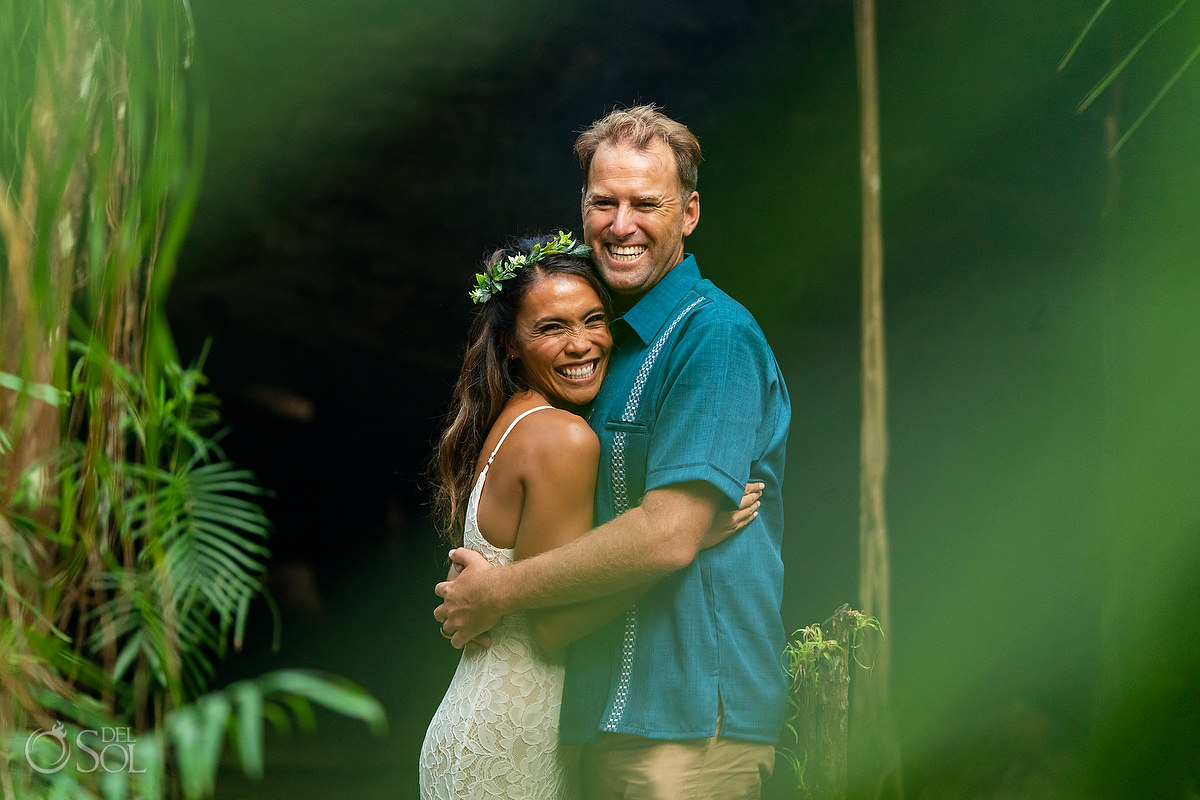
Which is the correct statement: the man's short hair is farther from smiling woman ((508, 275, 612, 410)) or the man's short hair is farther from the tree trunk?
the tree trunk

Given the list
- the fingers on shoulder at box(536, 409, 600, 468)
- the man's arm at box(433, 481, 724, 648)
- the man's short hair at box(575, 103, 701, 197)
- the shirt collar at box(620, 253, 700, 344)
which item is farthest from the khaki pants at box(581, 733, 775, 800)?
the man's short hair at box(575, 103, 701, 197)

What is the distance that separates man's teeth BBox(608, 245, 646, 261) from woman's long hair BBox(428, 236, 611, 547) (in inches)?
2.5

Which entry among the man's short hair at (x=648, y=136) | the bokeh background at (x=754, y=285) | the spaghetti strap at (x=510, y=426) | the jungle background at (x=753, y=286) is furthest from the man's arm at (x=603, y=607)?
the bokeh background at (x=754, y=285)

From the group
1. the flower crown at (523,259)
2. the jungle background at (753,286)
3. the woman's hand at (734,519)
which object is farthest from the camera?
the jungle background at (753,286)

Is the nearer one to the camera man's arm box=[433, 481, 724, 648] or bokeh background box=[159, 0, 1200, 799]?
man's arm box=[433, 481, 724, 648]

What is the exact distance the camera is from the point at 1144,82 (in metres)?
2.56

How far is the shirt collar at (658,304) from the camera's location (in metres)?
2.05

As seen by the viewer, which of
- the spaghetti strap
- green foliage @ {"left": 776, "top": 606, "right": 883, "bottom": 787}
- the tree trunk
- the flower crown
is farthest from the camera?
the tree trunk

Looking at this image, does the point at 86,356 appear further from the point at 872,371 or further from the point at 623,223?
the point at 872,371

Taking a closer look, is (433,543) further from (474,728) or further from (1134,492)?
(1134,492)

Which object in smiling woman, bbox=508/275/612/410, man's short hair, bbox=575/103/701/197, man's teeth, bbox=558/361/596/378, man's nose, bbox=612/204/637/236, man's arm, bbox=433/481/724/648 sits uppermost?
man's short hair, bbox=575/103/701/197

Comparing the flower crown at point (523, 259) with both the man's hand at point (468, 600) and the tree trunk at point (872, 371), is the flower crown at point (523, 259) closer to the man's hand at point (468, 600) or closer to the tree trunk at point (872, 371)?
the man's hand at point (468, 600)

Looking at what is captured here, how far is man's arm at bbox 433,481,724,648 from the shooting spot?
1.79 metres

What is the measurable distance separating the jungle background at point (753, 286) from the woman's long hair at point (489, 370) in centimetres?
121
